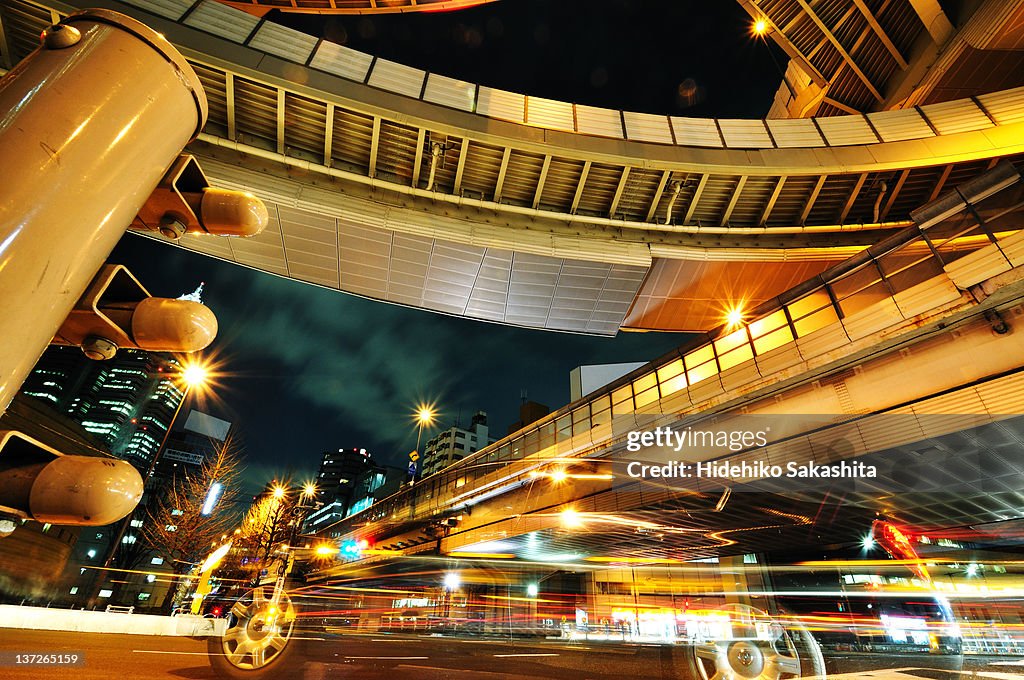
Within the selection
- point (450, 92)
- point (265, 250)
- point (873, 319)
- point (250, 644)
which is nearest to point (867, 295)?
point (873, 319)

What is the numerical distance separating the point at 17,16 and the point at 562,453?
84.1ft

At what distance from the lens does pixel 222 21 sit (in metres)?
17.0

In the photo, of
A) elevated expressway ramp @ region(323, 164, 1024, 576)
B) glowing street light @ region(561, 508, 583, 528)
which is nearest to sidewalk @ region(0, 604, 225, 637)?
elevated expressway ramp @ region(323, 164, 1024, 576)

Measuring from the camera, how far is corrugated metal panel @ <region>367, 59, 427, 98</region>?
701 inches

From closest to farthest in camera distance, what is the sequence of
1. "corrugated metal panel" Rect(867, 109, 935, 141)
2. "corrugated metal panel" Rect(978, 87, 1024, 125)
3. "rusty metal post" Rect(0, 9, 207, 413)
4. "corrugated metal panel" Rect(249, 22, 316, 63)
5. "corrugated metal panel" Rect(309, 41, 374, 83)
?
"rusty metal post" Rect(0, 9, 207, 413)
"corrugated metal panel" Rect(249, 22, 316, 63)
"corrugated metal panel" Rect(309, 41, 374, 83)
"corrugated metal panel" Rect(978, 87, 1024, 125)
"corrugated metal panel" Rect(867, 109, 935, 141)

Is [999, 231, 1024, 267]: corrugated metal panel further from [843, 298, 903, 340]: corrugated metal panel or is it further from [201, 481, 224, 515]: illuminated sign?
[201, 481, 224, 515]: illuminated sign

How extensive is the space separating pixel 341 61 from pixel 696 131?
15295 mm

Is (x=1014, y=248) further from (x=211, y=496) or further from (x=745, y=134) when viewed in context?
(x=211, y=496)

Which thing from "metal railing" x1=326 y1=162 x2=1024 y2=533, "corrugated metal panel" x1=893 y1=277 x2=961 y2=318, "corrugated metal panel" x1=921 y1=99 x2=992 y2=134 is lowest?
"corrugated metal panel" x1=893 y1=277 x2=961 y2=318

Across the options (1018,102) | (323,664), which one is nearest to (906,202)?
(1018,102)

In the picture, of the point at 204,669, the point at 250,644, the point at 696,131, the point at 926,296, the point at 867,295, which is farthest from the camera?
the point at 696,131

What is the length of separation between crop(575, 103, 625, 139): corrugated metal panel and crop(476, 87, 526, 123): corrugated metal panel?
103 inches

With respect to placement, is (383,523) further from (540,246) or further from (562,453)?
(540,246)

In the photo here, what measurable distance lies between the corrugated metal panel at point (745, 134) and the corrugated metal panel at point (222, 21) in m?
20.0
